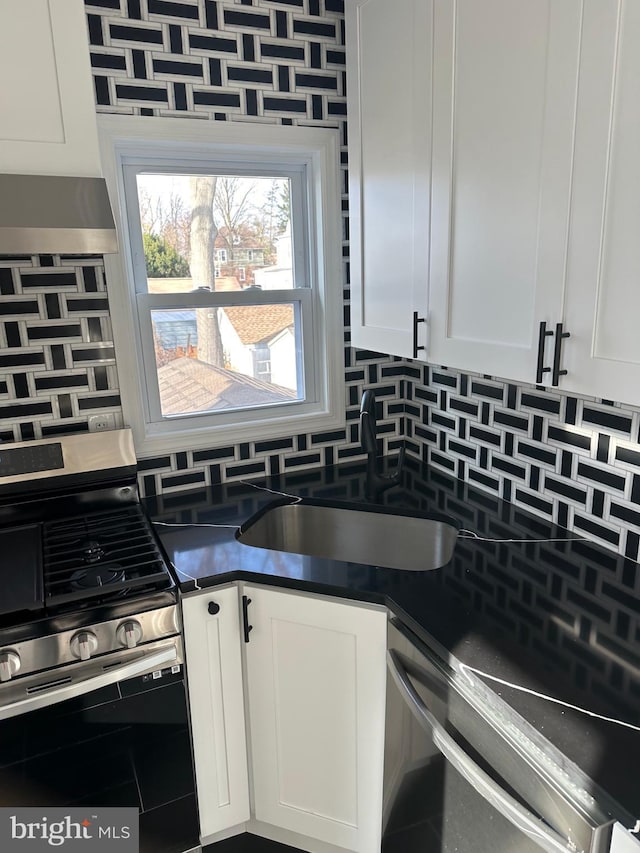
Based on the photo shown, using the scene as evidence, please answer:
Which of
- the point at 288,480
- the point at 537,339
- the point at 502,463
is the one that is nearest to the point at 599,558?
the point at 502,463

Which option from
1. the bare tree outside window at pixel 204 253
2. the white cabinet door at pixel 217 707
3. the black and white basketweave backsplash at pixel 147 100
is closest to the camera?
the white cabinet door at pixel 217 707

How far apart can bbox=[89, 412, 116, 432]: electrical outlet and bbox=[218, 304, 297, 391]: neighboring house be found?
44 centimetres

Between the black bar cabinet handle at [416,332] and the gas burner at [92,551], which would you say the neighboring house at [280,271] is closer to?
the black bar cabinet handle at [416,332]

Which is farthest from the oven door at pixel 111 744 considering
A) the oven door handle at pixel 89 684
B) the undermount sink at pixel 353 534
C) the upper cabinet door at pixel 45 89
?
the upper cabinet door at pixel 45 89

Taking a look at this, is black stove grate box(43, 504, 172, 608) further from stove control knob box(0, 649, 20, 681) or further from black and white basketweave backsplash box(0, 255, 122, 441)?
black and white basketweave backsplash box(0, 255, 122, 441)

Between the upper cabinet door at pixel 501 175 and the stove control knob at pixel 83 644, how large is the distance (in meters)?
1.04

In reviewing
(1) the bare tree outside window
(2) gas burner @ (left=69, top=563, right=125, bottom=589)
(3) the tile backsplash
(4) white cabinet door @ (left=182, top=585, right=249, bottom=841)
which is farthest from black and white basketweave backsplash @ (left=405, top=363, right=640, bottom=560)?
(2) gas burner @ (left=69, top=563, right=125, bottom=589)

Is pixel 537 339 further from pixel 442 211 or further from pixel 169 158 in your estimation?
pixel 169 158

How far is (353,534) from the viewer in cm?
188

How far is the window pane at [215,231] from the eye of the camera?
183cm

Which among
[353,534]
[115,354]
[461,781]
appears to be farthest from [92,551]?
[461,781]

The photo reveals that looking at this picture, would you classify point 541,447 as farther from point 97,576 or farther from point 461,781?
point 97,576

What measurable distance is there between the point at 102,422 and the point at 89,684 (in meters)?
0.81

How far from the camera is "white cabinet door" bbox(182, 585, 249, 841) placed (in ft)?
4.64
